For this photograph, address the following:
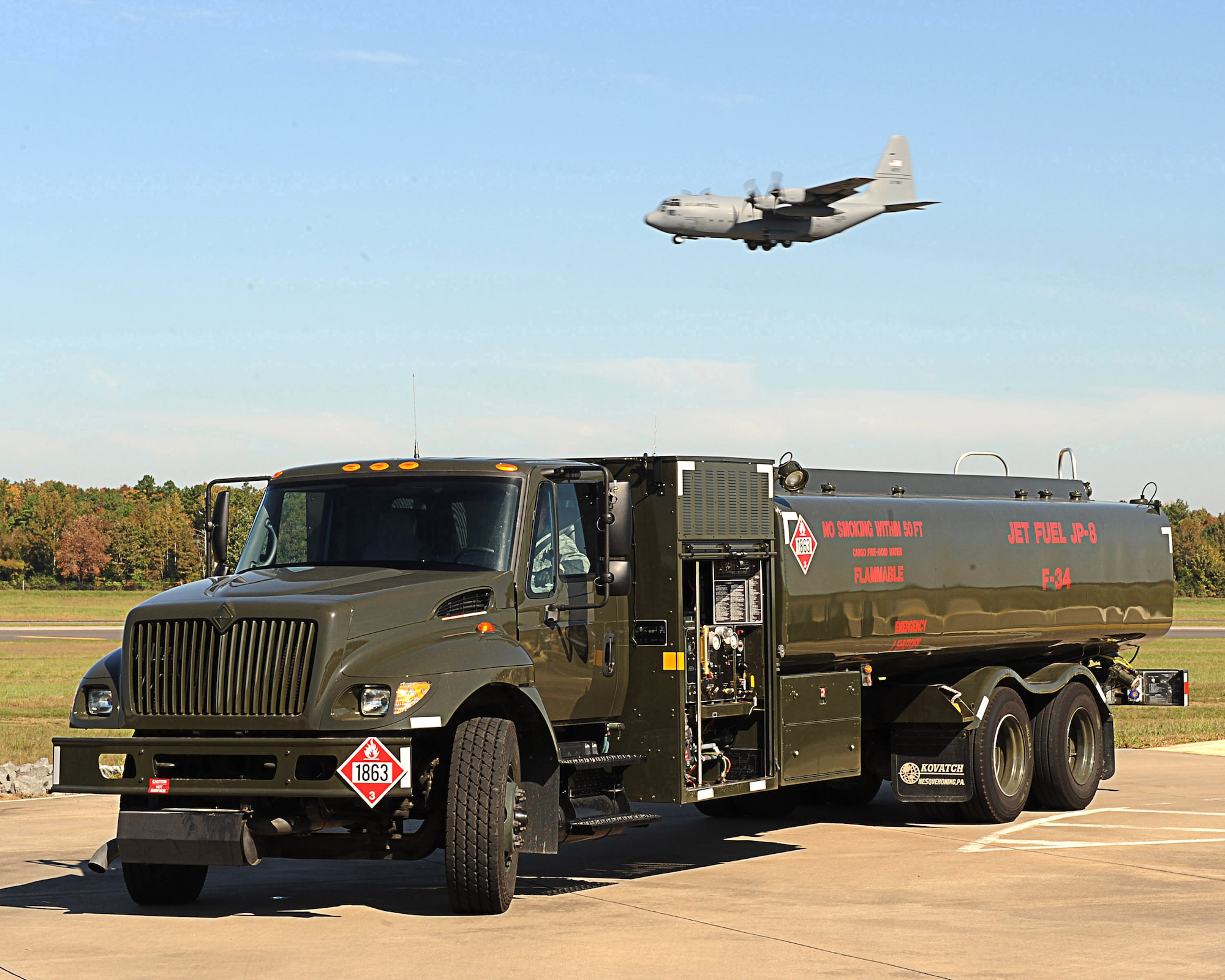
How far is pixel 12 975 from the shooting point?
28.2 ft

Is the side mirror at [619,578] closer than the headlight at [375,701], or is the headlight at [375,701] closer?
the headlight at [375,701]

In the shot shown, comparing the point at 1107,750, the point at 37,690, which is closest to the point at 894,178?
the point at 37,690

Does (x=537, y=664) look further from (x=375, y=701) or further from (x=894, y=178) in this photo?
(x=894, y=178)

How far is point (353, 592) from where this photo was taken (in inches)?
398

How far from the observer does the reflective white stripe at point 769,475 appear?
12859 mm

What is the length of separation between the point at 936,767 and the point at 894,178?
163 feet

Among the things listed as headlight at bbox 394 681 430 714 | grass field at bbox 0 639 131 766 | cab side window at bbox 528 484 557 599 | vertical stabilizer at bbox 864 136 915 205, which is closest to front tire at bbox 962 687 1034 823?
cab side window at bbox 528 484 557 599

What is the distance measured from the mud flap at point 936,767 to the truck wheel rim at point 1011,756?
0.72 metres

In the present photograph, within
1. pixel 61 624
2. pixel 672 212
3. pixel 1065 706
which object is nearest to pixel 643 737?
pixel 1065 706

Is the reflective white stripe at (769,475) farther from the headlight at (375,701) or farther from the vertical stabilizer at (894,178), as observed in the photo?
the vertical stabilizer at (894,178)

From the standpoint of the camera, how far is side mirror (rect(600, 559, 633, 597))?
447 inches

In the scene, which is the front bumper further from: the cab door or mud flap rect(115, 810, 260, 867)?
the cab door

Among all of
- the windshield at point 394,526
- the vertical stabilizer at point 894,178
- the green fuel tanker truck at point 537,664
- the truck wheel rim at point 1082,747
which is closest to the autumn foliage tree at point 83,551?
the vertical stabilizer at point 894,178

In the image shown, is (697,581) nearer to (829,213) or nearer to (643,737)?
(643,737)
